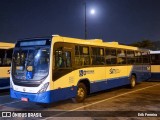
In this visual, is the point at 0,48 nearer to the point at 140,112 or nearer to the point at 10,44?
the point at 10,44

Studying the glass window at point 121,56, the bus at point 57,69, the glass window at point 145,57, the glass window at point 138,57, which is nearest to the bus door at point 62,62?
the bus at point 57,69

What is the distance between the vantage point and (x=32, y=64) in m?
10.6

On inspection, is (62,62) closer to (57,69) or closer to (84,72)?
(57,69)

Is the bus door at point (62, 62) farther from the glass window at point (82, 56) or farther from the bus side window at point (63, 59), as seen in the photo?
the glass window at point (82, 56)

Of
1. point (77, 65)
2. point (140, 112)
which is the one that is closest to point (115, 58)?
point (77, 65)

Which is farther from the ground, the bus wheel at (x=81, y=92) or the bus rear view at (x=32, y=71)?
the bus rear view at (x=32, y=71)

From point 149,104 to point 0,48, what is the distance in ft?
29.7

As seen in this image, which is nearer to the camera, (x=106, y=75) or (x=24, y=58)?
(x=24, y=58)

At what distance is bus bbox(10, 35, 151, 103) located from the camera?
10.4 metres

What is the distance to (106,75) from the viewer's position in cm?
1465

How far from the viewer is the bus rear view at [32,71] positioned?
1033cm

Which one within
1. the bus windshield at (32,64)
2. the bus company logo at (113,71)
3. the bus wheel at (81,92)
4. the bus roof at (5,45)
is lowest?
the bus wheel at (81,92)

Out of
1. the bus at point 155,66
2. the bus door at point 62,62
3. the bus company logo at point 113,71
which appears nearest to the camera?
the bus door at point 62,62

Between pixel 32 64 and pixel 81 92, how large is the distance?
298cm
